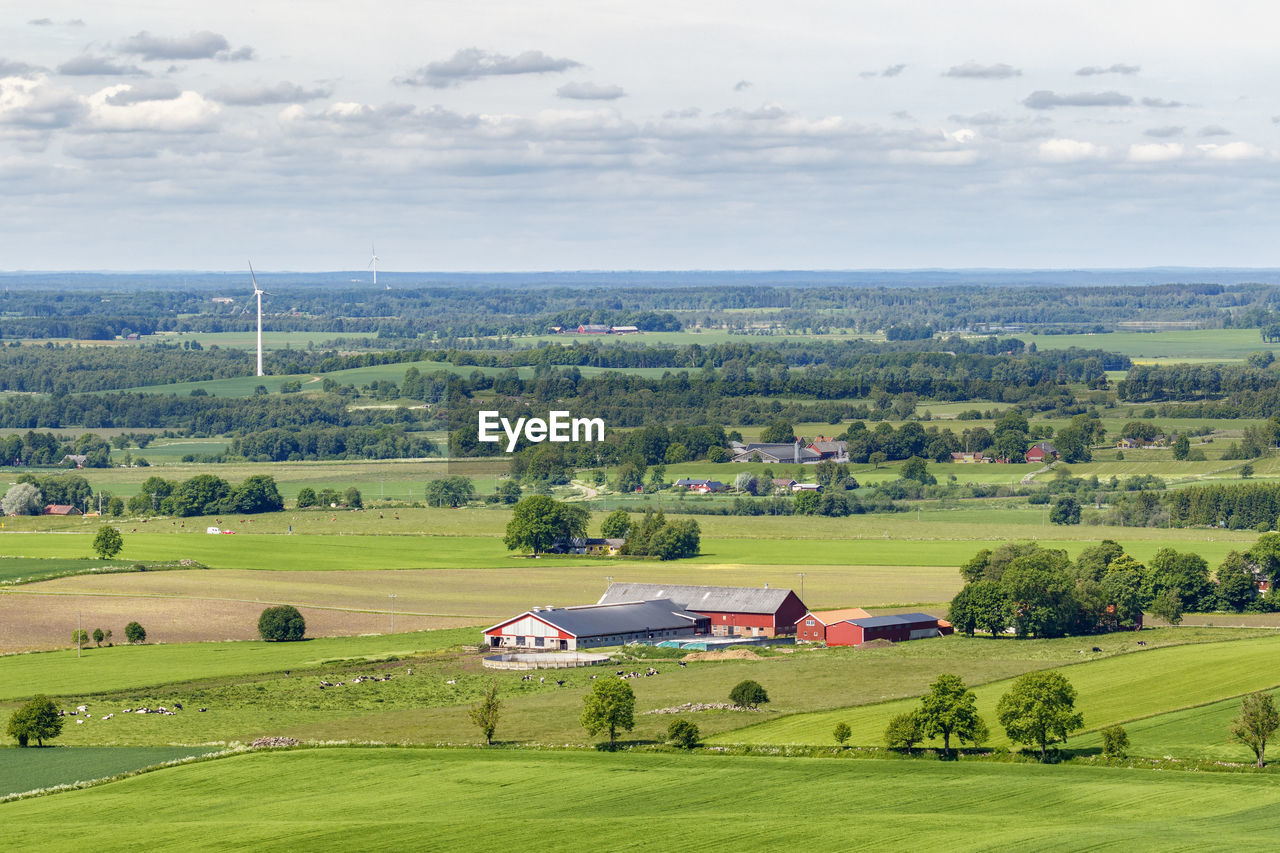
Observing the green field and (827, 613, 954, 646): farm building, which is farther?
(827, 613, 954, 646): farm building

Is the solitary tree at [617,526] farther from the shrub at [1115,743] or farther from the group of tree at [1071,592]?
the shrub at [1115,743]

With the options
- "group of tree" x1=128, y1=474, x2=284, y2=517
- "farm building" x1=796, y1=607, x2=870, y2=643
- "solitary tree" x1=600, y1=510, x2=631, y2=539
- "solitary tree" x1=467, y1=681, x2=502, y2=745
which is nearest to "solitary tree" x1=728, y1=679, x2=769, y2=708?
"solitary tree" x1=467, y1=681, x2=502, y2=745

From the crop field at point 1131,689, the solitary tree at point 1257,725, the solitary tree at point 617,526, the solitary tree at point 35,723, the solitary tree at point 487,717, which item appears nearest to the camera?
the solitary tree at point 1257,725

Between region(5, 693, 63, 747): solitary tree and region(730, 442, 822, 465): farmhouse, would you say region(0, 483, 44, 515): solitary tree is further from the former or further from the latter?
region(5, 693, 63, 747): solitary tree

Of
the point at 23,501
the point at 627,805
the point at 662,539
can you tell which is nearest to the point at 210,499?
the point at 23,501

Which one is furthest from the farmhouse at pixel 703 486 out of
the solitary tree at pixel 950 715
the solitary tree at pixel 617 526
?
the solitary tree at pixel 950 715

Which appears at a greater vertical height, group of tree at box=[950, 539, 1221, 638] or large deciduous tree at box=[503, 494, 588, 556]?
large deciduous tree at box=[503, 494, 588, 556]
